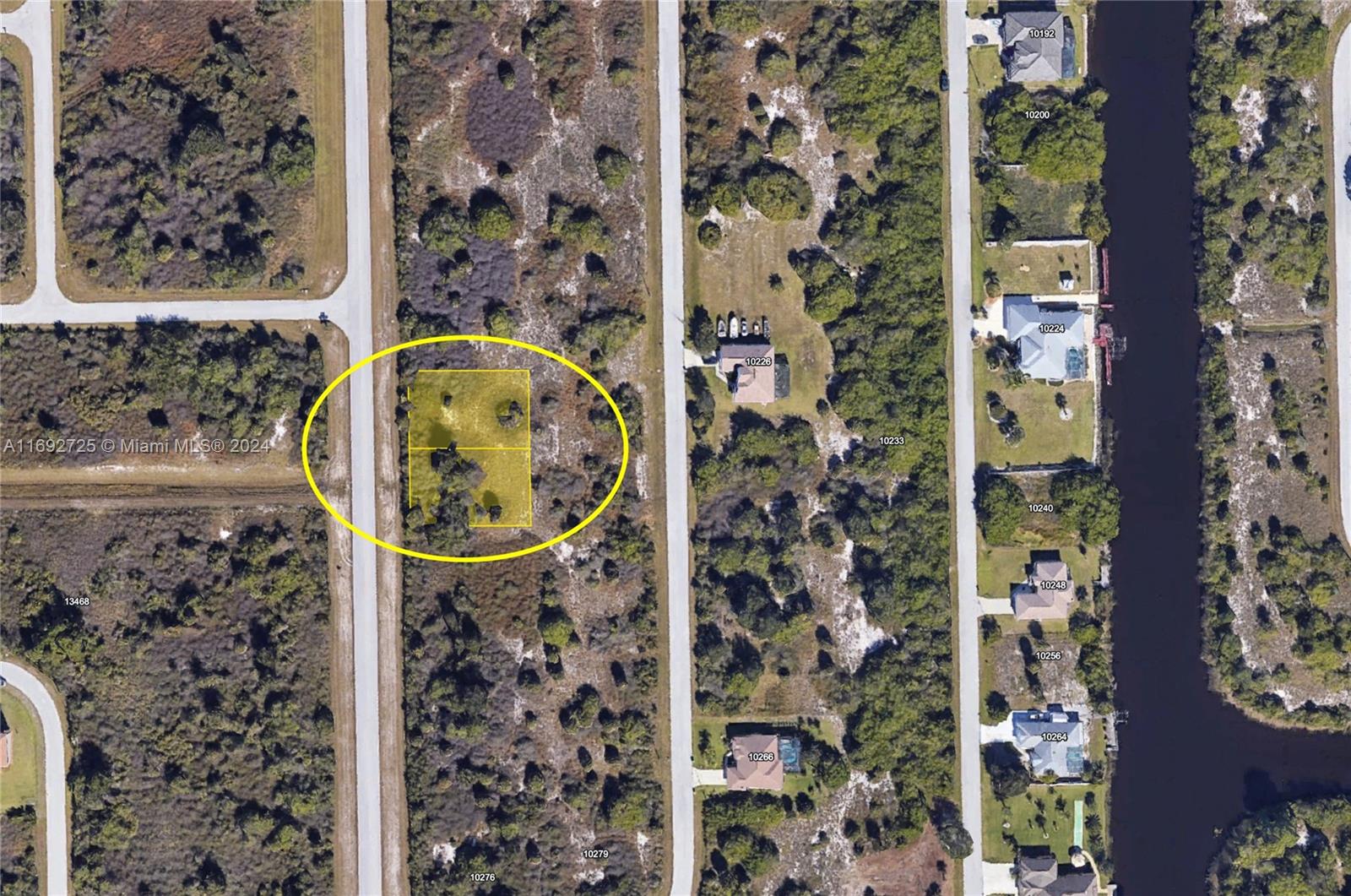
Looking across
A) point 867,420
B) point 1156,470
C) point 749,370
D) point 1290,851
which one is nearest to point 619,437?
point 749,370

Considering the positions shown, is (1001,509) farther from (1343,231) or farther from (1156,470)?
(1343,231)

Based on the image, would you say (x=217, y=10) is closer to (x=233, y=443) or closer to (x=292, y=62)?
(x=292, y=62)

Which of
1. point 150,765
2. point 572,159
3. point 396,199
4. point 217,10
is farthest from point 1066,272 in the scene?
point 150,765

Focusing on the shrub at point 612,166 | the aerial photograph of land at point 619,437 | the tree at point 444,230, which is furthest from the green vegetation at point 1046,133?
the tree at point 444,230

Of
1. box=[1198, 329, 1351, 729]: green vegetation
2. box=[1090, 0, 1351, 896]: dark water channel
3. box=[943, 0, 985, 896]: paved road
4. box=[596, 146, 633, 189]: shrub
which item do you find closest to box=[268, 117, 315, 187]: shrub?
box=[596, 146, 633, 189]: shrub

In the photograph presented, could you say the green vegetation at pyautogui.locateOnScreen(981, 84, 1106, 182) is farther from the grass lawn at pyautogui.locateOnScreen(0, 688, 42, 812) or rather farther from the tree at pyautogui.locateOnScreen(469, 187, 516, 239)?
the grass lawn at pyautogui.locateOnScreen(0, 688, 42, 812)

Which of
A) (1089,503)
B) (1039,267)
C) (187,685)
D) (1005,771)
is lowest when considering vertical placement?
(1005,771)
